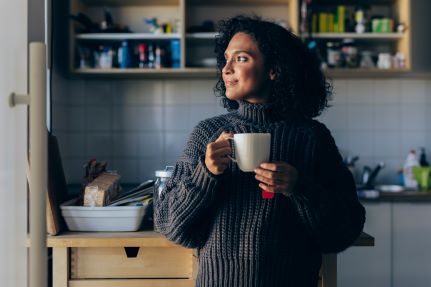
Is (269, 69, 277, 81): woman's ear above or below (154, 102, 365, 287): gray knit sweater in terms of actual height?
above

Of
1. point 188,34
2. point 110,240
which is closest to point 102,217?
point 110,240

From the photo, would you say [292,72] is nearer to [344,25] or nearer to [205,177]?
[205,177]

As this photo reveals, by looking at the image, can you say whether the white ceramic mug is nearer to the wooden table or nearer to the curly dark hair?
the curly dark hair

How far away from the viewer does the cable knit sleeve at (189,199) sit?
3.89ft

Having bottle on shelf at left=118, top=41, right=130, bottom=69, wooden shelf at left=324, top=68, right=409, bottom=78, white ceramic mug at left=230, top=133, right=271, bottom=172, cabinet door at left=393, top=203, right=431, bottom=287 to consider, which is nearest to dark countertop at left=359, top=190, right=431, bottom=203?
cabinet door at left=393, top=203, right=431, bottom=287

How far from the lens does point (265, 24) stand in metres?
1.32

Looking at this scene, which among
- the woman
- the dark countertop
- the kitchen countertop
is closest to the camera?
the woman

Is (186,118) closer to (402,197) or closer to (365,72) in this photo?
(365,72)

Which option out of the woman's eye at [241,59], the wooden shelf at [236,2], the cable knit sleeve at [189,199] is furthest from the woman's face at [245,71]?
the wooden shelf at [236,2]

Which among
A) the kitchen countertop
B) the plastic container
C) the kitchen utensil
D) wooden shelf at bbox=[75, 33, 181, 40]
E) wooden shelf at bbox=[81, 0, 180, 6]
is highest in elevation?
wooden shelf at bbox=[81, 0, 180, 6]

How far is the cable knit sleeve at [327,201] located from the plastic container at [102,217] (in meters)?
0.54

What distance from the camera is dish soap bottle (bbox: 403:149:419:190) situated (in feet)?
9.95
